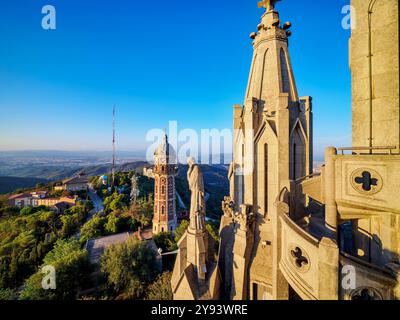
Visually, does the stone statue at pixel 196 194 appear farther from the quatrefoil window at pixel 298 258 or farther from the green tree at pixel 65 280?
the green tree at pixel 65 280

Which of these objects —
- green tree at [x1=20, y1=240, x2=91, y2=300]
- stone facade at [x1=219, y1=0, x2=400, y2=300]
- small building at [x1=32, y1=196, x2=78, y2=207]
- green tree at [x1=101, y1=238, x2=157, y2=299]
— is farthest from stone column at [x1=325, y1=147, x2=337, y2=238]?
small building at [x1=32, y1=196, x2=78, y2=207]

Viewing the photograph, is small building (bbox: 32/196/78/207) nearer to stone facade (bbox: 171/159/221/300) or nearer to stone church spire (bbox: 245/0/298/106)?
stone facade (bbox: 171/159/221/300)

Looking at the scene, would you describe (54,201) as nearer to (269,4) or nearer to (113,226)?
→ (113,226)

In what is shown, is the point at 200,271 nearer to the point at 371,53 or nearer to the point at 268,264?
the point at 268,264

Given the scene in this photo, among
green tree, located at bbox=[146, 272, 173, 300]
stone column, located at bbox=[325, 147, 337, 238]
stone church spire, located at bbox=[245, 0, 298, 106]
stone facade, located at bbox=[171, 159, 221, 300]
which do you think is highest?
stone church spire, located at bbox=[245, 0, 298, 106]
